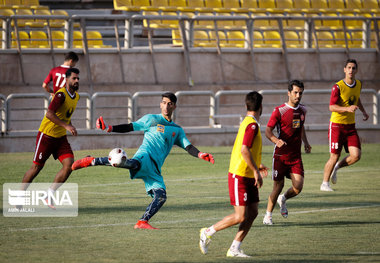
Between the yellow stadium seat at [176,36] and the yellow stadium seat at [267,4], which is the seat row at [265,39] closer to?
the yellow stadium seat at [176,36]

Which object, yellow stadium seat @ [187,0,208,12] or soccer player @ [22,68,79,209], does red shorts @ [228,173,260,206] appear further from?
yellow stadium seat @ [187,0,208,12]

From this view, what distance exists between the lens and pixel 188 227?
9898 millimetres

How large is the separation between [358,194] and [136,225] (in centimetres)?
505

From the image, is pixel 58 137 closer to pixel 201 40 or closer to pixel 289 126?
pixel 289 126

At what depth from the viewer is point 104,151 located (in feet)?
68.3

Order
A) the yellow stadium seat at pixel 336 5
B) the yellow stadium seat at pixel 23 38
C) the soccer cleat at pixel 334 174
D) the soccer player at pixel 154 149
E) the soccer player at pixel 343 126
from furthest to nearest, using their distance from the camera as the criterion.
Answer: the yellow stadium seat at pixel 336 5, the yellow stadium seat at pixel 23 38, the soccer cleat at pixel 334 174, the soccer player at pixel 343 126, the soccer player at pixel 154 149

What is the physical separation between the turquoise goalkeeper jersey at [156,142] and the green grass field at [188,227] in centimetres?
66

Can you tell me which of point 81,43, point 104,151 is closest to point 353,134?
point 104,151

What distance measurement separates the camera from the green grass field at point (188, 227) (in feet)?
26.3

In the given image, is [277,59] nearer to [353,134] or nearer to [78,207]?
[353,134]

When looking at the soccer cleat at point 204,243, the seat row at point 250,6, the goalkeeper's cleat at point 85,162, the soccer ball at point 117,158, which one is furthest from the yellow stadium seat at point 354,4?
the soccer cleat at point 204,243

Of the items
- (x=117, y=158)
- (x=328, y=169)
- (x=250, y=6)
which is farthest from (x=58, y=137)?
(x=250, y=6)

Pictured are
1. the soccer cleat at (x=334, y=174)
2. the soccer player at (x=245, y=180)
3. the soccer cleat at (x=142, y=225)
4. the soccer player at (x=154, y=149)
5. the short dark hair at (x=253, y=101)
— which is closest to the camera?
the soccer player at (x=245, y=180)

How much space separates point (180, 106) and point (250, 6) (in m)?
7.52
